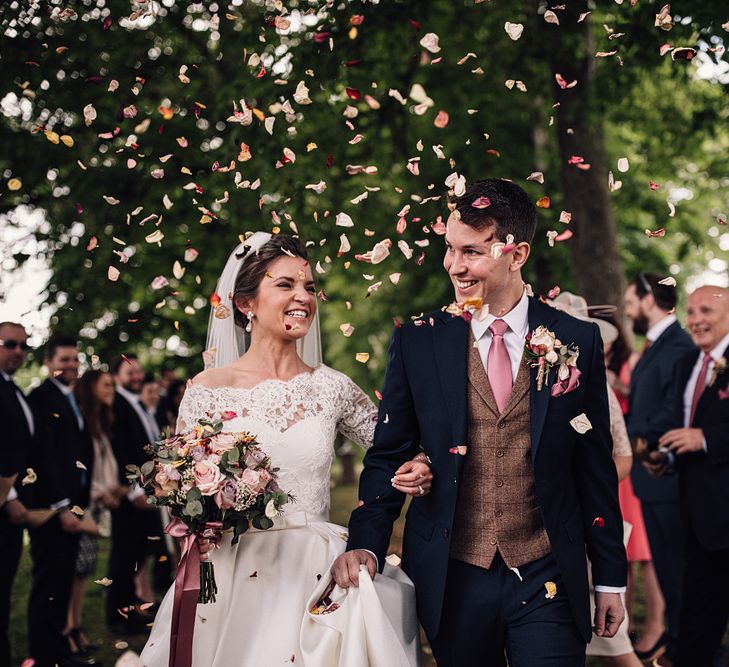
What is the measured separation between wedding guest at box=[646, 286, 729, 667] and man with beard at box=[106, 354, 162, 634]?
491 cm

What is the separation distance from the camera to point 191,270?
1075 cm

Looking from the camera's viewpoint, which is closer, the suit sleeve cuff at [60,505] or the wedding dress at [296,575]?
the wedding dress at [296,575]

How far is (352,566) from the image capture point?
3.55 meters

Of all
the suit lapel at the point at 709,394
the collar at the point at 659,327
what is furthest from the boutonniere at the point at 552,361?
the collar at the point at 659,327

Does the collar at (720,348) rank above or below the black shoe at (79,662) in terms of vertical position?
above

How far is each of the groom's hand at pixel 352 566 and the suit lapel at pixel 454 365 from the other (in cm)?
56

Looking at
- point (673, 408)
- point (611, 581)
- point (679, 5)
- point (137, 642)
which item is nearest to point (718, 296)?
point (673, 408)

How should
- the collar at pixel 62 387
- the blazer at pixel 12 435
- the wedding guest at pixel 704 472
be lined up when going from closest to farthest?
1. the wedding guest at pixel 704 472
2. the blazer at pixel 12 435
3. the collar at pixel 62 387

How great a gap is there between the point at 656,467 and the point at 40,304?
7136 millimetres

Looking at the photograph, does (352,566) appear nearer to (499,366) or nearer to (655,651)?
(499,366)

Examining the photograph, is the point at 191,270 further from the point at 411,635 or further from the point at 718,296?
the point at 411,635

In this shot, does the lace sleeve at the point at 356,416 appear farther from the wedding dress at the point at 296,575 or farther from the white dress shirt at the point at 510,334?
the white dress shirt at the point at 510,334

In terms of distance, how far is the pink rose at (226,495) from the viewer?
358cm

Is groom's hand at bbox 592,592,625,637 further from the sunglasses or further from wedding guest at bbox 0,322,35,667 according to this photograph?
the sunglasses
